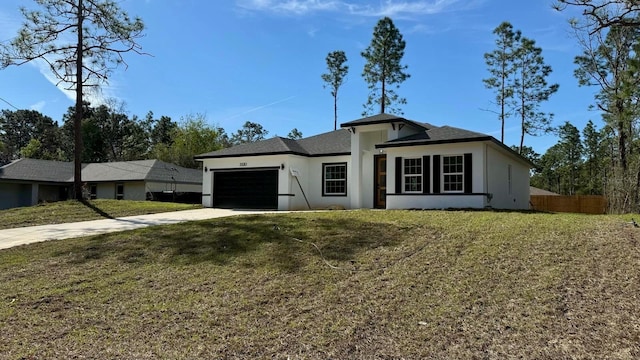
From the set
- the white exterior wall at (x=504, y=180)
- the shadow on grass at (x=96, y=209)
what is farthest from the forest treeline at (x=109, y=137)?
the white exterior wall at (x=504, y=180)

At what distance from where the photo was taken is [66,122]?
58.9 meters

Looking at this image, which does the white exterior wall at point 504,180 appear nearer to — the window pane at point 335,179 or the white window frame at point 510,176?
the white window frame at point 510,176

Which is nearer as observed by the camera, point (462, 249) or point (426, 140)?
point (462, 249)

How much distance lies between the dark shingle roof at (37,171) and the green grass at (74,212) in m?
14.7

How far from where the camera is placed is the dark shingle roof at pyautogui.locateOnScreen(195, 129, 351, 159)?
1983cm

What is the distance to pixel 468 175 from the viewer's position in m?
15.6

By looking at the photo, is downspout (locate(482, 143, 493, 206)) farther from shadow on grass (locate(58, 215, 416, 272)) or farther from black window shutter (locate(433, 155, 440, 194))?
shadow on grass (locate(58, 215, 416, 272))

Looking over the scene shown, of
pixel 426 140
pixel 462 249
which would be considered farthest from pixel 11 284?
pixel 426 140

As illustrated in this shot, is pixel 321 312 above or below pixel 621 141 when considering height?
below

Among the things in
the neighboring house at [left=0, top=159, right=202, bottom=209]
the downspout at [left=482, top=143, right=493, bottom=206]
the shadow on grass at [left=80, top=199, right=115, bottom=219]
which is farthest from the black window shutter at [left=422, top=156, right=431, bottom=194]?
the neighboring house at [left=0, top=159, right=202, bottom=209]

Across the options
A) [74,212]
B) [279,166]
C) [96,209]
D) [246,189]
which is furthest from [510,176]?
[74,212]

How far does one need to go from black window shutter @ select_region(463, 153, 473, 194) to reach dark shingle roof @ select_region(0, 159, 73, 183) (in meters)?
30.1

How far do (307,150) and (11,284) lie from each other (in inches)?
571

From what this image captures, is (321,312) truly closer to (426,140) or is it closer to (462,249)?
(462,249)
